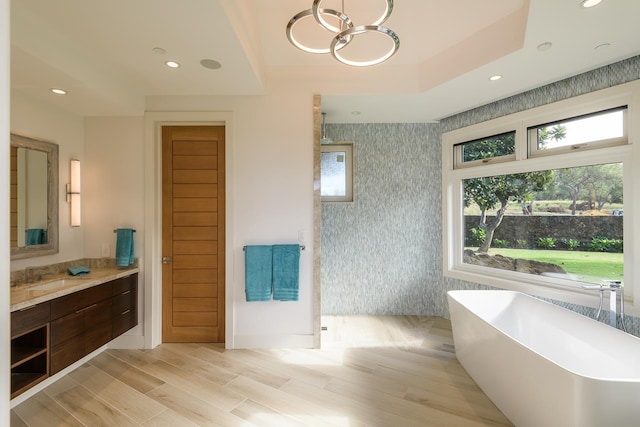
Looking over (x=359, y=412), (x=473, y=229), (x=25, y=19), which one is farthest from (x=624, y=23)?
(x=25, y=19)

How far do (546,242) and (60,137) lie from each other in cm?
480

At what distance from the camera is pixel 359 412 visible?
7.02ft

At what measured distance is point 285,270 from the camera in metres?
3.03

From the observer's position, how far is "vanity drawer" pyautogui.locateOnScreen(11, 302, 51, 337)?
1893mm

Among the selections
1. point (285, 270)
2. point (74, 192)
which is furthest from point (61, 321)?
point (285, 270)

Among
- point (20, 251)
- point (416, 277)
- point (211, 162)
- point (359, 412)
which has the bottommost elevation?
point (359, 412)

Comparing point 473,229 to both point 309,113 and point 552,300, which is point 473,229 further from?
point 309,113

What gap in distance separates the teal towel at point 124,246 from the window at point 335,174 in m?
2.22

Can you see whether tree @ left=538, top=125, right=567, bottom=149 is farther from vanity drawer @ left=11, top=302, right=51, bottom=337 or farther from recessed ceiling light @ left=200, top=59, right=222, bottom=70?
vanity drawer @ left=11, top=302, right=51, bottom=337

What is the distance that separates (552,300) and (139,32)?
4.02 metres

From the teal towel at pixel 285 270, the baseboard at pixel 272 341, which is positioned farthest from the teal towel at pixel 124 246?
the teal towel at pixel 285 270

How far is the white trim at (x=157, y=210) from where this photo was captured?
307 cm

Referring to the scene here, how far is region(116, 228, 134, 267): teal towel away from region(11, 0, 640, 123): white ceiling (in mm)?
1186

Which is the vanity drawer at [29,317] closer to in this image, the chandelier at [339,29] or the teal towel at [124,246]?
the teal towel at [124,246]
